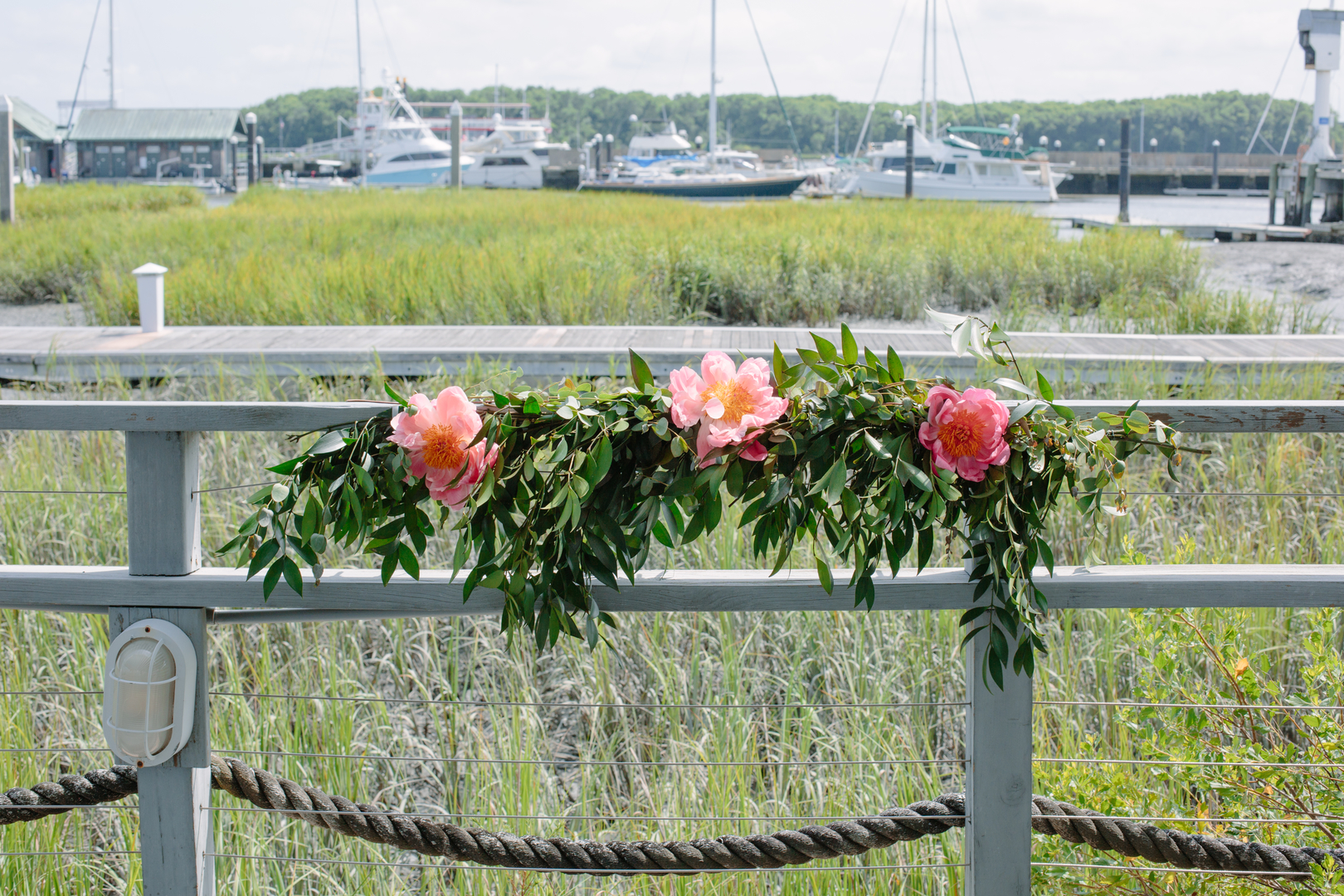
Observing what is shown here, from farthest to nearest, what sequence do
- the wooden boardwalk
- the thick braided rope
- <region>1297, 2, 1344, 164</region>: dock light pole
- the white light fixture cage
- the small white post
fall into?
1. <region>1297, 2, 1344, 164</region>: dock light pole
2. the small white post
3. the wooden boardwalk
4. the thick braided rope
5. the white light fixture cage

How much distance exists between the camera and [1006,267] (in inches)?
390

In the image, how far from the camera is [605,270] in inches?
341

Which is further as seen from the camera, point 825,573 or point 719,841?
point 719,841

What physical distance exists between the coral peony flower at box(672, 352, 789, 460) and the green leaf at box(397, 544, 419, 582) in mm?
415

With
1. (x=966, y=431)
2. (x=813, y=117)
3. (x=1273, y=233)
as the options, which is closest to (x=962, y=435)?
(x=966, y=431)

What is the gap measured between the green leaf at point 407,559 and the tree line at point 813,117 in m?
91.9

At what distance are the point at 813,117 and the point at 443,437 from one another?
109698 mm

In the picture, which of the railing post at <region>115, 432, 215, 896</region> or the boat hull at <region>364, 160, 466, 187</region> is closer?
the railing post at <region>115, 432, 215, 896</region>

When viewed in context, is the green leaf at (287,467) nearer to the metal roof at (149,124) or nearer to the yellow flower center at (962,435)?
the yellow flower center at (962,435)

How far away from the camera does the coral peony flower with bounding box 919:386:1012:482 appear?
134cm

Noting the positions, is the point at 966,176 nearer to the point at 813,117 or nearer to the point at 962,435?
the point at 962,435

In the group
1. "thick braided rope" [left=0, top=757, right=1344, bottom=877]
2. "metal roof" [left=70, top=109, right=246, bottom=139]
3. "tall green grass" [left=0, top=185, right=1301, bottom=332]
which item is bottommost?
"thick braided rope" [left=0, top=757, right=1344, bottom=877]

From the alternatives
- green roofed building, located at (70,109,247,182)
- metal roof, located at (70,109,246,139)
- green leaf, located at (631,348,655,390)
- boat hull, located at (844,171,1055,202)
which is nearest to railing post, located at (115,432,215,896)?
green leaf, located at (631,348,655,390)

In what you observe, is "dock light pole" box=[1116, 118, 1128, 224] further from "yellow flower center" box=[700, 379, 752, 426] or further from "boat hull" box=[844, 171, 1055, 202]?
"yellow flower center" box=[700, 379, 752, 426]
